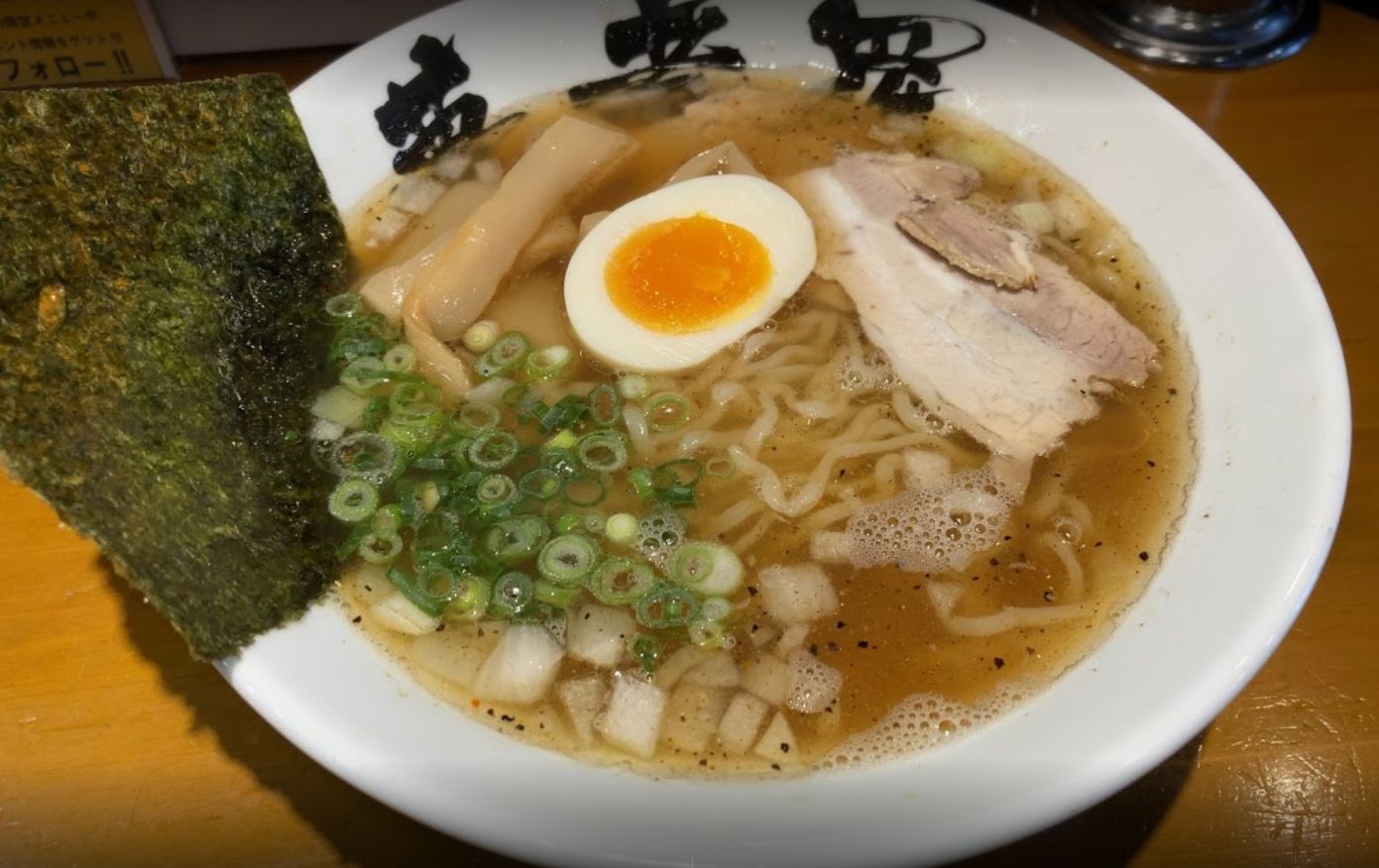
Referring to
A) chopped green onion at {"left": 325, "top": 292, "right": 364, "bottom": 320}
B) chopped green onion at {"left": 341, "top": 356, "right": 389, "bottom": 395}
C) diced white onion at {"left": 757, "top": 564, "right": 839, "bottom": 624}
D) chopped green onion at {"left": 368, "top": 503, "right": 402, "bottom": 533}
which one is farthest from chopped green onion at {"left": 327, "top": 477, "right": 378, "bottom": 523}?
diced white onion at {"left": 757, "top": 564, "right": 839, "bottom": 624}

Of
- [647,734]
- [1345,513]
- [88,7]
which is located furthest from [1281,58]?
[88,7]

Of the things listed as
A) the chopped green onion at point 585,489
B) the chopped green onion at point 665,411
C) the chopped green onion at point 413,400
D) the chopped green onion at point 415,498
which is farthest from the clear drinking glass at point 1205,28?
the chopped green onion at point 415,498

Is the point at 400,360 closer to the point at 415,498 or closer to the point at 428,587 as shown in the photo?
the point at 415,498

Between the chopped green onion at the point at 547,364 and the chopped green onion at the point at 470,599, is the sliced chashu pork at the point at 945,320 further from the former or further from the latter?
the chopped green onion at the point at 470,599

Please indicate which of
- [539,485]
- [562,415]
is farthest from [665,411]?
[539,485]

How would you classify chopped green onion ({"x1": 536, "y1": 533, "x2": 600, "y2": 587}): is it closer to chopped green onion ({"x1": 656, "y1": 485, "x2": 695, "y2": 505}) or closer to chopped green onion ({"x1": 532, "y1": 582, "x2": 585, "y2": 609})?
chopped green onion ({"x1": 532, "y1": 582, "x2": 585, "y2": 609})
